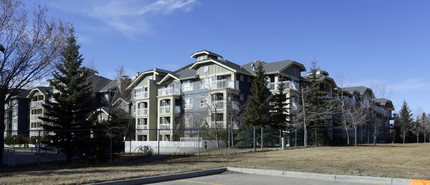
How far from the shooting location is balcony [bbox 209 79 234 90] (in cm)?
4222

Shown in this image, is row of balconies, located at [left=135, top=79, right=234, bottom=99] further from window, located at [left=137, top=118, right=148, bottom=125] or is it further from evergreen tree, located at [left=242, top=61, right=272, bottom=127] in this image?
evergreen tree, located at [left=242, top=61, right=272, bottom=127]

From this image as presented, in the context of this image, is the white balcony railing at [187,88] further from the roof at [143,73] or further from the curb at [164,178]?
the curb at [164,178]

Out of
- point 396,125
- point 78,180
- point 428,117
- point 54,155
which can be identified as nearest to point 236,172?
point 78,180

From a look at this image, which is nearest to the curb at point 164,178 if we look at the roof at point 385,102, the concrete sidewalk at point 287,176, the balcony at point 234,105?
the concrete sidewalk at point 287,176

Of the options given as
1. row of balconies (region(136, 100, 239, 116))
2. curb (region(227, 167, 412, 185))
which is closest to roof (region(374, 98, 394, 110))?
row of balconies (region(136, 100, 239, 116))

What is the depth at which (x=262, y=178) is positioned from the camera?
470 inches

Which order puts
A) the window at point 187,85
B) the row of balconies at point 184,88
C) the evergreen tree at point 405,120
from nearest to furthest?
1. the row of balconies at point 184,88
2. the window at point 187,85
3. the evergreen tree at point 405,120

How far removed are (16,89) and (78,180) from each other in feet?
43.4

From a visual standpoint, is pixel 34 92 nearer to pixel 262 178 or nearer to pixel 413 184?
pixel 262 178

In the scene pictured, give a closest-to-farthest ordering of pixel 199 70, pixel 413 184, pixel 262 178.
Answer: pixel 413 184
pixel 262 178
pixel 199 70

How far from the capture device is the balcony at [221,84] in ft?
139

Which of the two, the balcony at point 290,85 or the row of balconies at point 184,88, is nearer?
the row of balconies at point 184,88

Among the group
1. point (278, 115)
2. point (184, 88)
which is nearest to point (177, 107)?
point (184, 88)

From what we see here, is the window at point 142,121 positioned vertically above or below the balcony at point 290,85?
below
